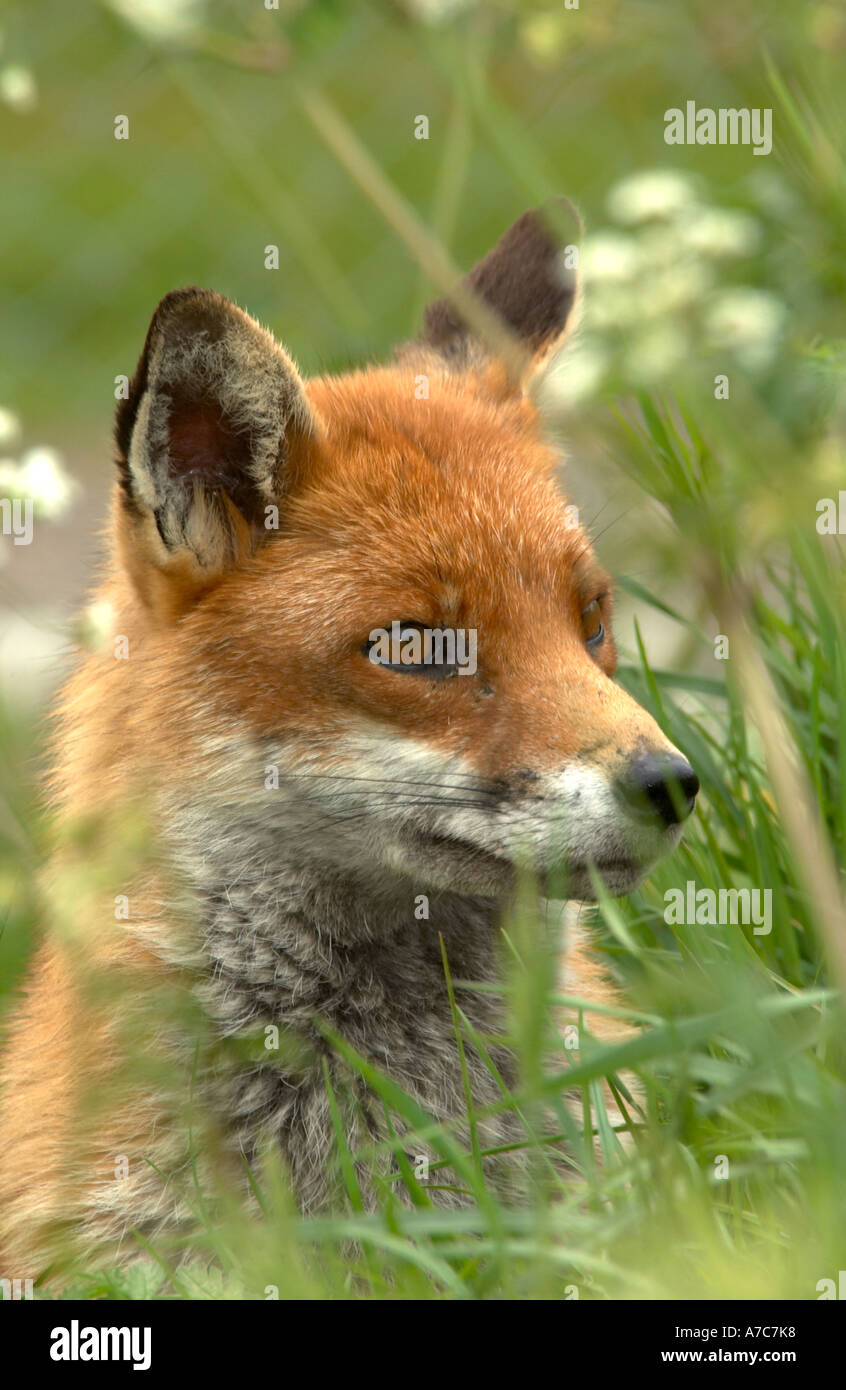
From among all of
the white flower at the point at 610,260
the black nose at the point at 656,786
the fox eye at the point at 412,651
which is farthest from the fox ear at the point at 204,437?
the black nose at the point at 656,786

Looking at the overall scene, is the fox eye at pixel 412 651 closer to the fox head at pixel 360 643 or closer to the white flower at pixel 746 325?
the fox head at pixel 360 643

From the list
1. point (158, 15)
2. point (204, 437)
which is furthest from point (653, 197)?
point (204, 437)

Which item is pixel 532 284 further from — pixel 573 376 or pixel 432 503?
pixel 432 503

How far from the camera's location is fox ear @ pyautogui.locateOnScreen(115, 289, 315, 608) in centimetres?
A: 360

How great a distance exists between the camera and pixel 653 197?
14.4ft

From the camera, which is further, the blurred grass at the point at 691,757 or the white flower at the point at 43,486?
the white flower at the point at 43,486

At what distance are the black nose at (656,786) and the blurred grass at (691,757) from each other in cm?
24

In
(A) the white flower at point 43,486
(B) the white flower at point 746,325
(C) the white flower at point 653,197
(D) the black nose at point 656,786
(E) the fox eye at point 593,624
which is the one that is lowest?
(D) the black nose at point 656,786

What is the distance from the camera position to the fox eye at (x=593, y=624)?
13.1ft

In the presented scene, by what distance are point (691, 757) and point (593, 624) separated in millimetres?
750

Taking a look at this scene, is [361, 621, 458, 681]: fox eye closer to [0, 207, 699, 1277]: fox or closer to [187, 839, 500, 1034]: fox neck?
[0, 207, 699, 1277]: fox
